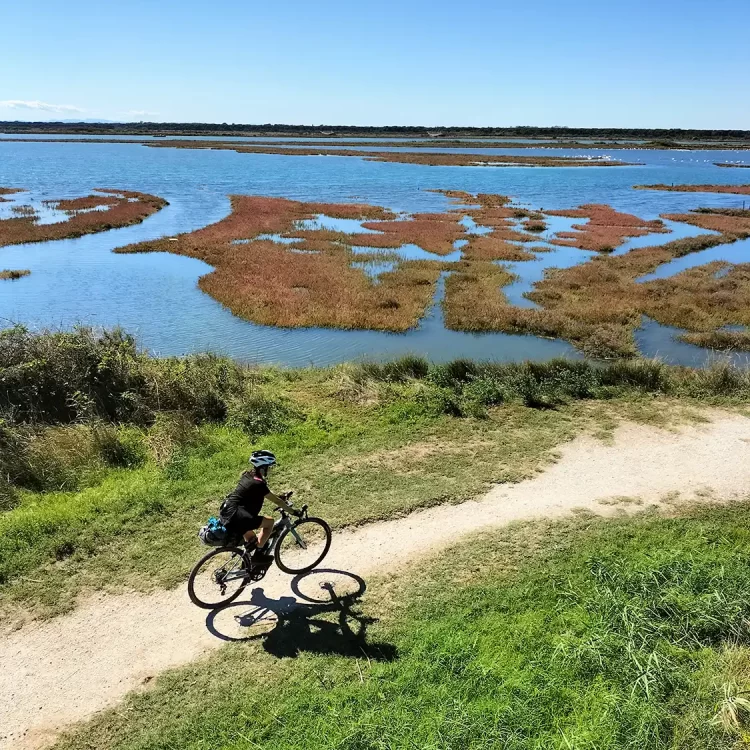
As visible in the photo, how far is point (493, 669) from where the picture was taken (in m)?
7.52

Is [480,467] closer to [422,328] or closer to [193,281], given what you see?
[422,328]

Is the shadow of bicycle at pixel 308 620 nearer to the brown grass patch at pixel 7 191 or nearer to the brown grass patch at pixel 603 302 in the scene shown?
the brown grass patch at pixel 603 302

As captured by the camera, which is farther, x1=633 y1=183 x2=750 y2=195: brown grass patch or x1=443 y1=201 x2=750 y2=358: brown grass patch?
x1=633 y1=183 x2=750 y2=195: brown grass patch

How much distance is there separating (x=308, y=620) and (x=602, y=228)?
58.2 meters

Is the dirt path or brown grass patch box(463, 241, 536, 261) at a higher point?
the dirt path

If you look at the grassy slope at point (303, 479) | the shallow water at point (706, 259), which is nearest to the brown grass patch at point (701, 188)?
the shallow water at point (706, 259)

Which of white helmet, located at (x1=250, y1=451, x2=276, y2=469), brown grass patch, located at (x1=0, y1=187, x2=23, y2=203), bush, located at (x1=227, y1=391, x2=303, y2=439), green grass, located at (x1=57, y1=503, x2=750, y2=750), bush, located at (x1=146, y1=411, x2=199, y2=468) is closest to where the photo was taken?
green grass, located at (x1=57, y1=503, x2=750, y2=750)

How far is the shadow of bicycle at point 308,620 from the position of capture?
8.46 meters

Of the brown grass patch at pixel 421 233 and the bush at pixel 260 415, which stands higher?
the bush at pixel 260 415

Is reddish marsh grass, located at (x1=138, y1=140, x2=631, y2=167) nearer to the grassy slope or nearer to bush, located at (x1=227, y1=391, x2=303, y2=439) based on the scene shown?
the grassy slope

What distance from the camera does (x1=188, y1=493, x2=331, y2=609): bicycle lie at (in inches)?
360

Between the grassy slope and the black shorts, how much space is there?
6.52 ft

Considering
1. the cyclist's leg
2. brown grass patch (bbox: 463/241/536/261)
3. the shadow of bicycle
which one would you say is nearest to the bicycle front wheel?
the shadow of bicycle

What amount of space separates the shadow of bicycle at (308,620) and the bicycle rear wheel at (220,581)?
193mm
